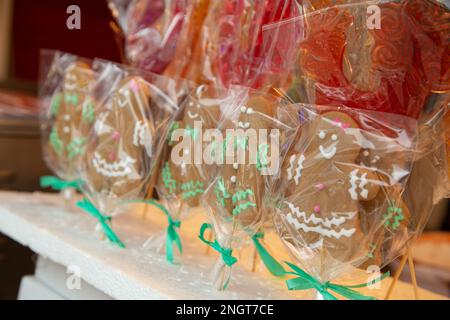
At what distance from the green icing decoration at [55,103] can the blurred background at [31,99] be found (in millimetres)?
222

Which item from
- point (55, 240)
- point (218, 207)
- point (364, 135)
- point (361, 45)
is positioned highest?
point (361, 45)

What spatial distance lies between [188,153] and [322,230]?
1.12 ft

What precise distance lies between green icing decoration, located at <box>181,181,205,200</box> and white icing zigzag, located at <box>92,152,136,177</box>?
135 mm

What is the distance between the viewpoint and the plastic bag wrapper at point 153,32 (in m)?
1.32

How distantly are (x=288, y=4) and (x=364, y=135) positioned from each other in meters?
0.33

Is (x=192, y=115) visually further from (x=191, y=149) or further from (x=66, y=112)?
(x=66, y=112)

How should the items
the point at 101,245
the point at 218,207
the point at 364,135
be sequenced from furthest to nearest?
1. the point at 101,245
2. the point at 218,207
3. the point at 364,135

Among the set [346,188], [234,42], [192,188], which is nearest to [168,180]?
[192,188]

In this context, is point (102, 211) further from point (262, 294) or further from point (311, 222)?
point (311, 222)

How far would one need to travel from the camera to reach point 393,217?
86 cm

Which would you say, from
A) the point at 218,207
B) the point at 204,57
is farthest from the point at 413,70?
the point at 204,57

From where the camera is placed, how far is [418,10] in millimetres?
852

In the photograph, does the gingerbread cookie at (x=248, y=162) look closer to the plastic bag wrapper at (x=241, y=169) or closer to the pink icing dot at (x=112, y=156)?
the plastic bag wrapper at (x=241, y=169)

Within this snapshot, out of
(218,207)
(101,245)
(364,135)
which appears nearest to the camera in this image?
(364,135)
